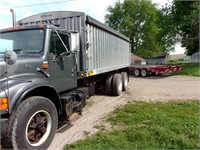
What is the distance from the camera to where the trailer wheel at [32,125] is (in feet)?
11.3

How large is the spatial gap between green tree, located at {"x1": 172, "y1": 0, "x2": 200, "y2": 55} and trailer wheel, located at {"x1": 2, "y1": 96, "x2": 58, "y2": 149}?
19.7 meters

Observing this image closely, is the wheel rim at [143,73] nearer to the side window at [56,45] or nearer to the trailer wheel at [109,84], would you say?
the trailer wheel at [109,84]

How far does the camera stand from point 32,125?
153 inches

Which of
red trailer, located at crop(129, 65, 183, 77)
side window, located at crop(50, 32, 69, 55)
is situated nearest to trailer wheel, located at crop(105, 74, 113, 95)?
side window, located at crop(50, 32, 69, 55)

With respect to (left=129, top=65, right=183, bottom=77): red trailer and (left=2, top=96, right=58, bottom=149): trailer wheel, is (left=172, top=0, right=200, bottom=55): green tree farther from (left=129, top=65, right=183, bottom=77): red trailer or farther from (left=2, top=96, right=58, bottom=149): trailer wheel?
(left=2, top=96, right=58, bottom=149): trailer wheel

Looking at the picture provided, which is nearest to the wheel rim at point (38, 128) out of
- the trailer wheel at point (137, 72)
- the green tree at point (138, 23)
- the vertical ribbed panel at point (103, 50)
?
the vertical ribbed panel at point (103, 50)

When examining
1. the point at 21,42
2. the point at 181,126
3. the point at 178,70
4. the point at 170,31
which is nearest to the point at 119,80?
the point at 181,126

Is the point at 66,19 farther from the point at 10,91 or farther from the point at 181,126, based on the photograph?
the point at 181,126

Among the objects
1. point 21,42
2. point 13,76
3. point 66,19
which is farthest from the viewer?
point 66,19

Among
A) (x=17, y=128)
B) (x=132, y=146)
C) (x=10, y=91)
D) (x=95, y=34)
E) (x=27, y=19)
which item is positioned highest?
(x=27, y=19)

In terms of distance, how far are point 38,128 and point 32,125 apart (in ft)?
0.41

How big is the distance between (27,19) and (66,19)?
4.71 feet

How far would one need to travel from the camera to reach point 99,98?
8.88 m

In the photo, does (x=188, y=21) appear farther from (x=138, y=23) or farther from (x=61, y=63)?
(x=138, y=23)
